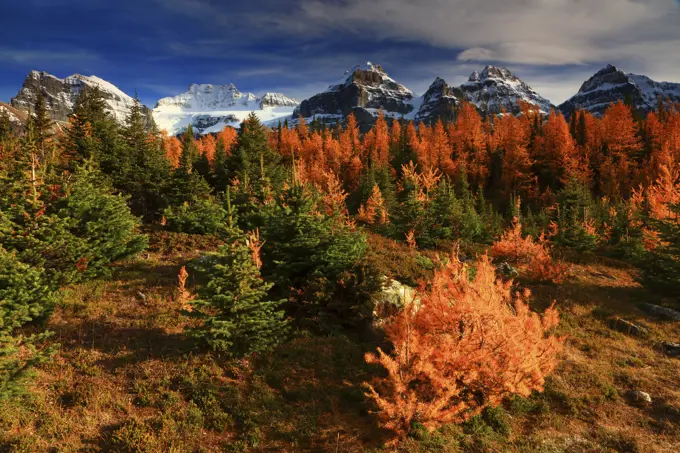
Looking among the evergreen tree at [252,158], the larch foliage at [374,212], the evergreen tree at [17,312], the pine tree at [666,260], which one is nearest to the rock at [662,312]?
the pine tree at [666,260]

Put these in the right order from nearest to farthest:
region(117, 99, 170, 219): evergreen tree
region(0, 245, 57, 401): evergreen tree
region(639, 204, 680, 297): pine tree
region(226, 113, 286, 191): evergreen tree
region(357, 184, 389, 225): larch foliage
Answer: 1. region(0, 245, 57, 401): evergreen tree
2. region(639, 204, 680, 297): pine tree
3. region(117, 99, 170, 219): evergreen tree
4. region(226, 113, 286, 191): evergreen tree
5. region(357, 184, 389, 225): larch foliage

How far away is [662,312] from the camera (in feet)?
68.9

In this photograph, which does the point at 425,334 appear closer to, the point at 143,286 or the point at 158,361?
the point at 158,361

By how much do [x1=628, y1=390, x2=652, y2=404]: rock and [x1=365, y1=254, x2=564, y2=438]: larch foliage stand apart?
4.63 meters

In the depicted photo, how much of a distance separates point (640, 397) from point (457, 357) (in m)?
9.05

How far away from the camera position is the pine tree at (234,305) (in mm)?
12531

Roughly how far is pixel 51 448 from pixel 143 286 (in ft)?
35.6

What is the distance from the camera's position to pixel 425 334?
11.7m

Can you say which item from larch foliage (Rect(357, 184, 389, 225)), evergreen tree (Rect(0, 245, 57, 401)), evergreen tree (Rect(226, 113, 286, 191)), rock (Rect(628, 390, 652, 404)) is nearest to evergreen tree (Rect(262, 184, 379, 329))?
evergreen tree (Rect(0, 245, 57, 401))

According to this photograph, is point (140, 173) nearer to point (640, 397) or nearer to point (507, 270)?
point (507, 270)

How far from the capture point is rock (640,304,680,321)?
20609 millimetres

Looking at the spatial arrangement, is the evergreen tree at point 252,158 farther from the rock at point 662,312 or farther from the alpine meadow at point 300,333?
the rock at point 662,312

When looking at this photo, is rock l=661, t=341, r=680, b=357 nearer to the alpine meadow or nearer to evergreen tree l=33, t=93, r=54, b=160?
the alpine meadow

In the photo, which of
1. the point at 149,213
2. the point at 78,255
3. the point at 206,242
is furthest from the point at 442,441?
the point at 149,213
